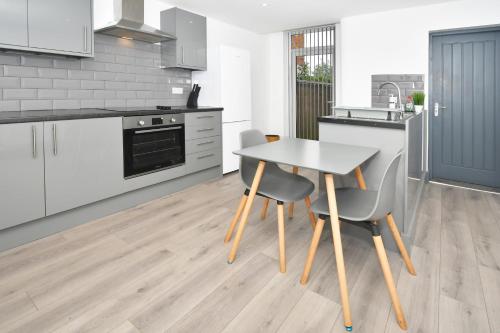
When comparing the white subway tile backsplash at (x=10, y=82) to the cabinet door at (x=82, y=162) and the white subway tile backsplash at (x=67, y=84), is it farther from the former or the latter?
the cabinet door at (x=82, y=162)

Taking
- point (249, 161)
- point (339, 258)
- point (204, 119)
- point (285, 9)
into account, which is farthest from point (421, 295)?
point (285, 9)

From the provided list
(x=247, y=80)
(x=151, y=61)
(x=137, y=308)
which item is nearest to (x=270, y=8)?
(x=247, y=80)

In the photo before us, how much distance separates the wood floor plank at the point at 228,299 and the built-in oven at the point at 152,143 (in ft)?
5.89

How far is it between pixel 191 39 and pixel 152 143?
5.39 ft

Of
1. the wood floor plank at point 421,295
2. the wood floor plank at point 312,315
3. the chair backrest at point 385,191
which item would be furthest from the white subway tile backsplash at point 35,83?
the wood floor plank at point 421,295

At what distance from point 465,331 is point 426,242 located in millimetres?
1079

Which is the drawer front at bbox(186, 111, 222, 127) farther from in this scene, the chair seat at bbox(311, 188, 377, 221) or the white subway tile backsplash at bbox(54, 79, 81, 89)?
the chair seat at bbox(311, 188, 377, 221)

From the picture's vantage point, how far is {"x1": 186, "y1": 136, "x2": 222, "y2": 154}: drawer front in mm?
4070

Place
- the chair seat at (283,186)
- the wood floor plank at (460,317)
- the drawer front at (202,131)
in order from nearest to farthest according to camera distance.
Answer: the wood floor plank at (460,317) → the chair seat at (283,186) → the drawer front at (202,131)

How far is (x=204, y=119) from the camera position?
4.24 metres

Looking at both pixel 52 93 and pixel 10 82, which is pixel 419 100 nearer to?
pixel 52 93

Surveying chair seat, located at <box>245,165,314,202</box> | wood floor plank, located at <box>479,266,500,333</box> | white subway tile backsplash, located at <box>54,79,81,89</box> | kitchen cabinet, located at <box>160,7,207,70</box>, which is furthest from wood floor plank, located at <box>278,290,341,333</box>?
kitchen cabinet, located at <box>160,7,207,70</box>

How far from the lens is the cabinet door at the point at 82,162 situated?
8.73 ft

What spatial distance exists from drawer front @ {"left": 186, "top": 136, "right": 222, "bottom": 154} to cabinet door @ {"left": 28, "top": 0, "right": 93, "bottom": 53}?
1495mm
